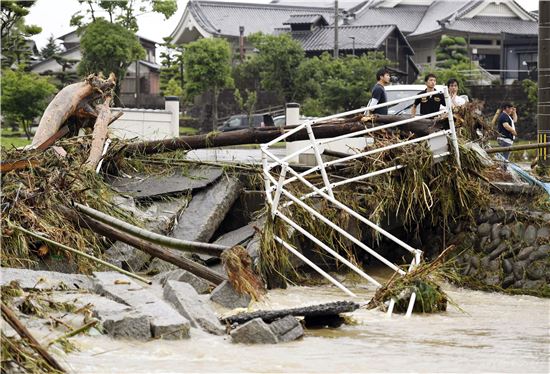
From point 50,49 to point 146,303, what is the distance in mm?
48696

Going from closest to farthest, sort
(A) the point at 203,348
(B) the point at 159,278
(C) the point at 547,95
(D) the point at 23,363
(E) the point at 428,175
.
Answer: (D) the point at 23,363, (A) the point at 203,348, (B) the point at 159,278, (E) the point at 428,175, (C) the point at 547,95

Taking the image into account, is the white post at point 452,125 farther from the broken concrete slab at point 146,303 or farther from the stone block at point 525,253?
the broken concrete slab at point 146,303

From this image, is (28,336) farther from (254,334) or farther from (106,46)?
(106,46)

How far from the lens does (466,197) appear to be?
1455cm

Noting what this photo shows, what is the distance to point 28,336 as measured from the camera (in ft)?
25.5

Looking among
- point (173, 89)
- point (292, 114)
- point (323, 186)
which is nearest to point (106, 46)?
point (173, 89)

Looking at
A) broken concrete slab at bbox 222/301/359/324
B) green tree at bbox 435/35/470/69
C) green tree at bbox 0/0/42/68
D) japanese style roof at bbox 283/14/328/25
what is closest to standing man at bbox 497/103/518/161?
broken concrete slab at bbox 222/301/359/324

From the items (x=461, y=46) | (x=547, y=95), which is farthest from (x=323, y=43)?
(x=547, y=95)

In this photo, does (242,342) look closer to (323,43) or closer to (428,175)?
(428,175)

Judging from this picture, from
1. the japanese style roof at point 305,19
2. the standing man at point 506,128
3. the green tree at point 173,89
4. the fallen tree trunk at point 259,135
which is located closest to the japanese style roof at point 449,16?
the japanese style roof at point 305,19

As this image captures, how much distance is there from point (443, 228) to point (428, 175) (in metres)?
0.92

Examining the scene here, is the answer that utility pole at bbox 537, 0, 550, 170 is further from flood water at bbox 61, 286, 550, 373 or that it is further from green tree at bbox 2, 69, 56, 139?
green tree at bbox 2, 69, 56, 139

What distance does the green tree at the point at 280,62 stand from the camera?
1811 inches

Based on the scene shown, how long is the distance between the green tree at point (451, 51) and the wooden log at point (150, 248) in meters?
37.0
